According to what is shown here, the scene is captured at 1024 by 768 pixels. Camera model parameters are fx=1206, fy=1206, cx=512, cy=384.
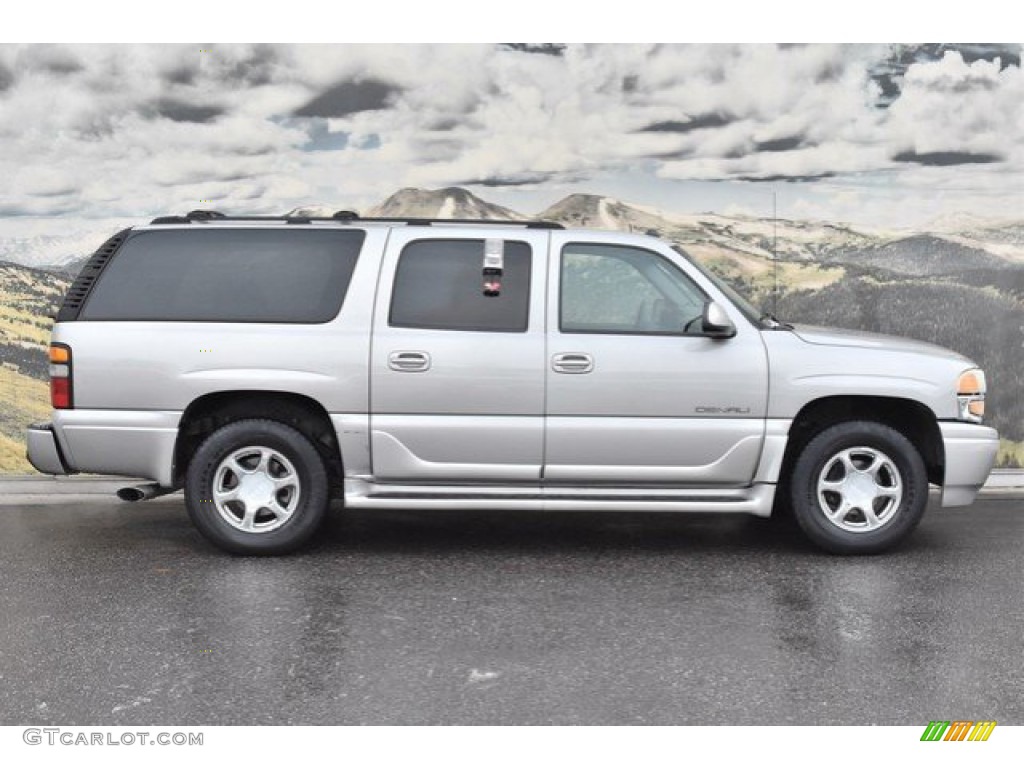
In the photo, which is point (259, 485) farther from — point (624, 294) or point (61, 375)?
point (624, 294)

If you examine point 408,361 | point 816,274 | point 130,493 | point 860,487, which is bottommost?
point 130,493

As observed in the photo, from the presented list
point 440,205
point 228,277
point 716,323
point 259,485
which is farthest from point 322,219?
point 440,205

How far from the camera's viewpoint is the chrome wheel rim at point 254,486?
22.3 ft

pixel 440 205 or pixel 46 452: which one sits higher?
pixel 440 205

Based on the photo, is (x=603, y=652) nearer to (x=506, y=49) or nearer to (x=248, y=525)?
(x=248, y=525)

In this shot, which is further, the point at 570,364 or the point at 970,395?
the point at 970,395

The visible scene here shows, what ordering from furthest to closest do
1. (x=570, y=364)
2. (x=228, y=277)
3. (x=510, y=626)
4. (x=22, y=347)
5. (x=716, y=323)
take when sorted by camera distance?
1. (x=22, y=347)
2. (x=228, y=277)
3. (x=570, y=364)
4. (x=716, y=323)
5. (x=510, y=626)

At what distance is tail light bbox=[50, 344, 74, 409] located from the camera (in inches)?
266

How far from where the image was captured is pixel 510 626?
5.59 meters

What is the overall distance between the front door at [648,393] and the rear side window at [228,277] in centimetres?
129

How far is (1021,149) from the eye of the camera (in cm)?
1002

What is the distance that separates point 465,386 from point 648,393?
1014 millimetres
